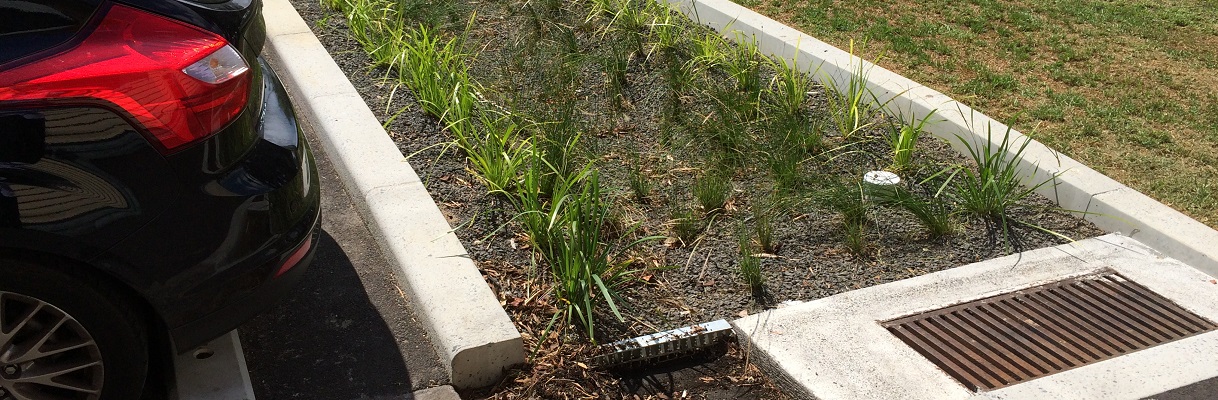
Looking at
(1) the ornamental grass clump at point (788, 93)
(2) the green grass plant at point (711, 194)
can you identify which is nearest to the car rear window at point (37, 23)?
(2) the green grass plant at point (711, 194)

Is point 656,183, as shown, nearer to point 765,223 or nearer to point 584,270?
point 765,223

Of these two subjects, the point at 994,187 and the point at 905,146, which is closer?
the point at 994,187

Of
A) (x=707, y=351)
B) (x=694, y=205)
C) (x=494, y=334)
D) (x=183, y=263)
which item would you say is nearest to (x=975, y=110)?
(x=694, y=205)

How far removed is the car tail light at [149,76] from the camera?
2.61m

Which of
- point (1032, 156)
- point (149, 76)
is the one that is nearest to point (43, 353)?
point (149, 76)

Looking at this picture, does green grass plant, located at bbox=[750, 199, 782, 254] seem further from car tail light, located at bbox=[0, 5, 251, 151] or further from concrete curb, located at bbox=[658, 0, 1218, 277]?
car tail light, located at bbox=[0, 5, 251, 151]

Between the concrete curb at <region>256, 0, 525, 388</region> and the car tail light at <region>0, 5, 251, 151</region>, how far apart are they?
105 centimetres

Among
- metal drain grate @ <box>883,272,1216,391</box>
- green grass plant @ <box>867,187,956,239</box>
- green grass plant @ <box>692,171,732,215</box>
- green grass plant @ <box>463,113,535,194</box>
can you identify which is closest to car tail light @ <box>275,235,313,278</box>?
green grass plant @ <box>463,113,535,194</box>

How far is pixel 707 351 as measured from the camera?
3.68 m

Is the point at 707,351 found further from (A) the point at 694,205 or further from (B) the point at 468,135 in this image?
(B) the point at 468,135

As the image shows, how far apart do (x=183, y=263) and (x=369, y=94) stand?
281 centimetres

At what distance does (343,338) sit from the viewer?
3617mm

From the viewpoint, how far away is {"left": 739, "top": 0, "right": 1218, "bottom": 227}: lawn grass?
503 centimetres

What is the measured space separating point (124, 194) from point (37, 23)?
0.51 metres
